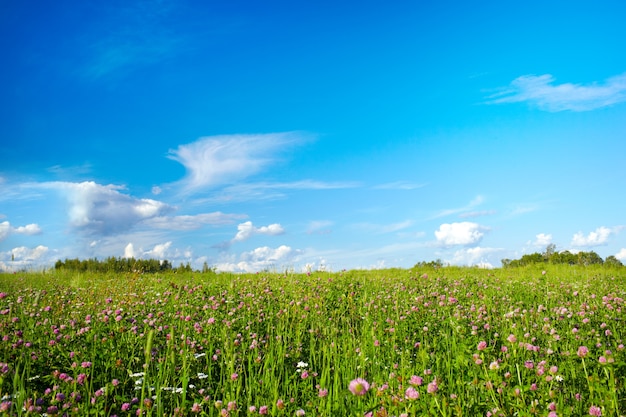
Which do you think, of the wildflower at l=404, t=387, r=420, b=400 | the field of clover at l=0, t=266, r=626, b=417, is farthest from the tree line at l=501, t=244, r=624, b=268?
the wildflower at l=404, t=387, r=420, b=400

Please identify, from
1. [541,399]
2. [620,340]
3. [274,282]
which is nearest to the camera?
[541,399]

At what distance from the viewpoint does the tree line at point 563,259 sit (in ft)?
60.7

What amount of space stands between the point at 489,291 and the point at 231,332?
5828mm

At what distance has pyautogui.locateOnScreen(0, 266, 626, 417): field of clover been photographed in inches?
134

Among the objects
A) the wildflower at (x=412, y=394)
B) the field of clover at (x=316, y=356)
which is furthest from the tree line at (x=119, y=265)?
the wildflower at (x=412, y=394)

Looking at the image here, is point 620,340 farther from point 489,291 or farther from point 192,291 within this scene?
point 192,291

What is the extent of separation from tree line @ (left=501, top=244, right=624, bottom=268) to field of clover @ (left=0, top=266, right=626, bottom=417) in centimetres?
1189

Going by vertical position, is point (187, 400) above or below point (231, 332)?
below

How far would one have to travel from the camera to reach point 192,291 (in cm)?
826

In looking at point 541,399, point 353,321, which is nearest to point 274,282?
point 353,321

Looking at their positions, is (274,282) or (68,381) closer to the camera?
(68,381)

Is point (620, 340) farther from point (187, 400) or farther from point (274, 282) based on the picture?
point (274, 282)

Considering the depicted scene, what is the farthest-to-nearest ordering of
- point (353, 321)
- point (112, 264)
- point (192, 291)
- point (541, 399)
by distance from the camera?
point (112, 264) < point (192, 291) < point (353, 321) < point (541, 399)

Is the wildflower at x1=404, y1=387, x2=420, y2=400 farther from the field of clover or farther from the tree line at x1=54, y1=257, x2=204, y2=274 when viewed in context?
the tree line at x1=54, y1=257, x2=204, y2=274
